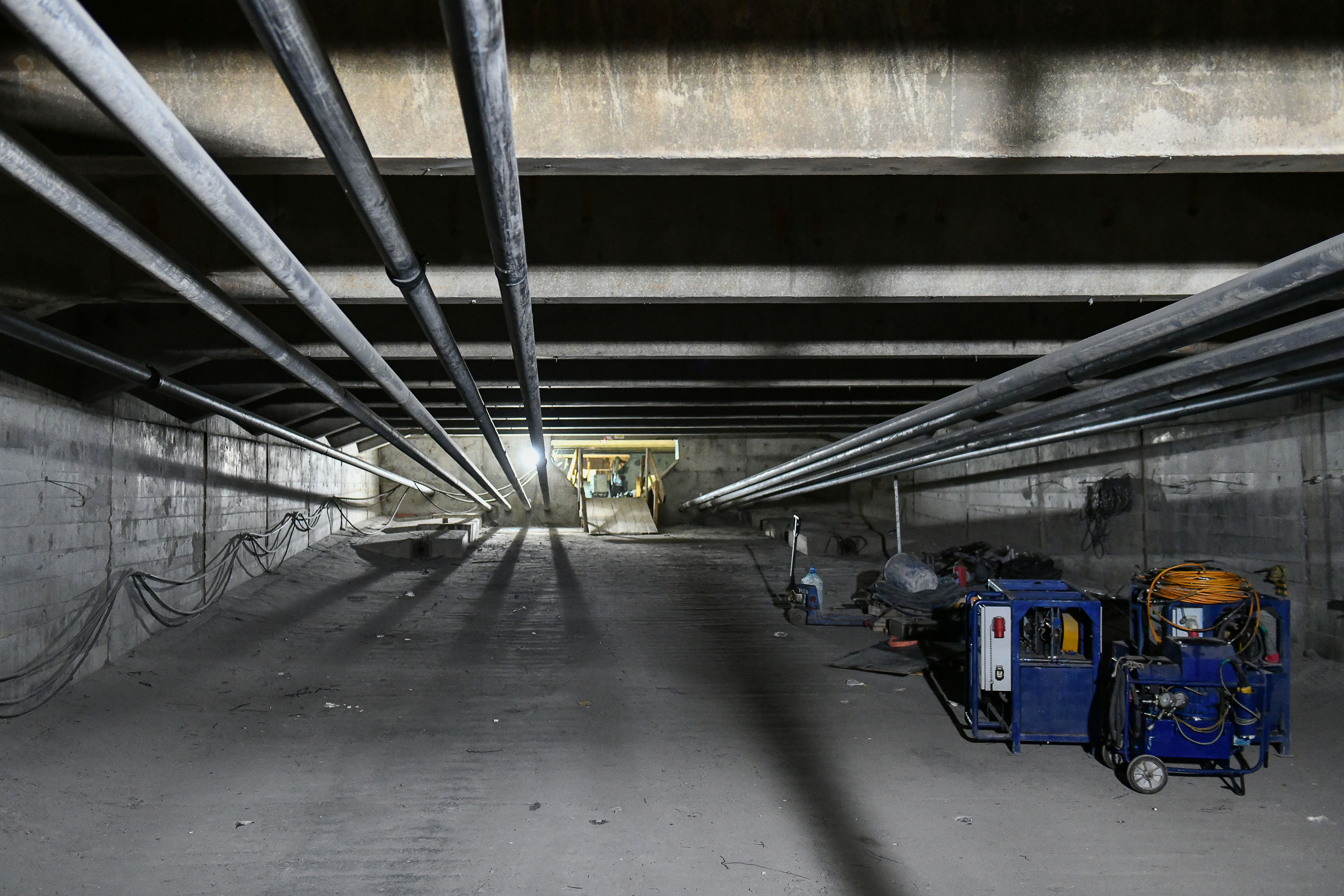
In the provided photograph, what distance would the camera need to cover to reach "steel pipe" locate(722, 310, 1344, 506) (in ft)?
9.91

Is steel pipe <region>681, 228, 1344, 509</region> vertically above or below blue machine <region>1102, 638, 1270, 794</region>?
above

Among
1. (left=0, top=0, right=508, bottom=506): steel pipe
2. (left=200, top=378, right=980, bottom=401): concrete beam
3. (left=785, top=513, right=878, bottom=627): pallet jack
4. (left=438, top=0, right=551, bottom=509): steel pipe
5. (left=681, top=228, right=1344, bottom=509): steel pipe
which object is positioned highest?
(left=200, top=378, right=980, bottom=401): concrete beam

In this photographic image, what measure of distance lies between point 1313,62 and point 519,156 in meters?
2.43

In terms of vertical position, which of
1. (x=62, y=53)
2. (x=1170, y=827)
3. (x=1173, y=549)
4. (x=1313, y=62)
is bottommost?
(x=1170, y=827)

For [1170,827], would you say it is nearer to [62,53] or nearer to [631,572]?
[62,53]

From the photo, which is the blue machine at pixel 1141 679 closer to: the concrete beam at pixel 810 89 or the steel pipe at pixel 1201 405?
the steel pipe at pixel 1201 405

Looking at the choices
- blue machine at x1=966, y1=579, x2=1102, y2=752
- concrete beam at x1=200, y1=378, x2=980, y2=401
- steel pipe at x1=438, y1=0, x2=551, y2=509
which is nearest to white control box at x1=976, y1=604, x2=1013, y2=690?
blue machine at x1=966, y1=579, x2=1102, y2=752

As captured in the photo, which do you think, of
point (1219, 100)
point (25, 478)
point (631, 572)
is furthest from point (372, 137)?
point (631, 572)

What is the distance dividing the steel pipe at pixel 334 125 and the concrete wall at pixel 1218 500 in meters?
6.14

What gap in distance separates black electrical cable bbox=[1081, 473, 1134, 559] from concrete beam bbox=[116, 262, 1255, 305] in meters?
4.43

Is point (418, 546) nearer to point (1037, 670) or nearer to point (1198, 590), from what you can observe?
point (1037, 670)

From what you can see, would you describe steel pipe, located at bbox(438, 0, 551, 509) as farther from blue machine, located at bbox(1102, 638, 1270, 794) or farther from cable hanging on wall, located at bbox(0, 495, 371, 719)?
cable hanging on wall, located at bbox(0, 495, 371, 719)

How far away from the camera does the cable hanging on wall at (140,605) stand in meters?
4.66

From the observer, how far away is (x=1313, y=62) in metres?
2.20
